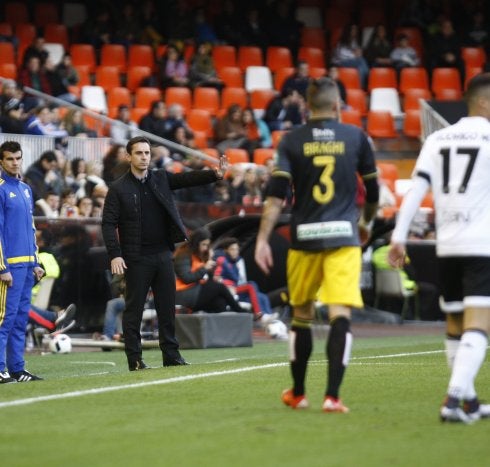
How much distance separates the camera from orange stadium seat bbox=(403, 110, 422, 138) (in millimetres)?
27062

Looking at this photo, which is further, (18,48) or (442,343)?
(18,48)

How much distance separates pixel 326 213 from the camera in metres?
8.66

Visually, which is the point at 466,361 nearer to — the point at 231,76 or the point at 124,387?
→ the point at 124,387

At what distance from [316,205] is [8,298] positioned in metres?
3.99

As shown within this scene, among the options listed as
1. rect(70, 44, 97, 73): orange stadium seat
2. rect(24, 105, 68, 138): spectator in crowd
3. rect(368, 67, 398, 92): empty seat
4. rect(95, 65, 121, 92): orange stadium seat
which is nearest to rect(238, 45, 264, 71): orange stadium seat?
rect(368, 67, 398, 92): empty seat

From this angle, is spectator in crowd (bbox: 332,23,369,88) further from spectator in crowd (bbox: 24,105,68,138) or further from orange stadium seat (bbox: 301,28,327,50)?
spectator in crowd (bbox: 24,105,68,138)

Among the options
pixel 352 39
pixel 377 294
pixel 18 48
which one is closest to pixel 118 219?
pixel 377 294

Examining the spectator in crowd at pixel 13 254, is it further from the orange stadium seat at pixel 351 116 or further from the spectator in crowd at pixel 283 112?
the orange stadium seat at pixel 351 116

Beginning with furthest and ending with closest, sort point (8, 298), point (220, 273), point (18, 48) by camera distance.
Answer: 1. point (18, 48)
2. point (220, 273)
3. point (8, 298)

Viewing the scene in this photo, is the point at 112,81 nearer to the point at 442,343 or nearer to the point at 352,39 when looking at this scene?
the point at 352,39

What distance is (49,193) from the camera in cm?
1906

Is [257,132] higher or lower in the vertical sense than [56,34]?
lower

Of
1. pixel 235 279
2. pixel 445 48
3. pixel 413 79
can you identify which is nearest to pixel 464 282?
pixel 235 279

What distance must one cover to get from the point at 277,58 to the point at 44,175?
32.2 feet
